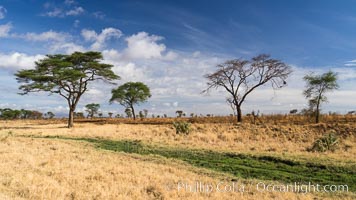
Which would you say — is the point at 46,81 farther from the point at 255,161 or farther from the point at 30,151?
the point at 255,161

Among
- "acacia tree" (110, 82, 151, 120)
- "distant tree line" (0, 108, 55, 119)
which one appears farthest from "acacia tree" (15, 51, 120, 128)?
"distant tree line" (0, 108, 55, 119)

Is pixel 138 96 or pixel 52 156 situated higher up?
pixel 138 96

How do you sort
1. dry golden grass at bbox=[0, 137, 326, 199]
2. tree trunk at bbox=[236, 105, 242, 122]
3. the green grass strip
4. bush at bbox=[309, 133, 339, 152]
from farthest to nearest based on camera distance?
tree trunk at bbox=[236, 105, 242, 122] < bush at bbox=[309, 133, 339, 152] < the green grass strip < dry golden grass at bbox=[0, 137, 326, 199]

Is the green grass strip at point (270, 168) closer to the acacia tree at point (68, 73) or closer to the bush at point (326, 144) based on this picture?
the bush at point (326, 144)

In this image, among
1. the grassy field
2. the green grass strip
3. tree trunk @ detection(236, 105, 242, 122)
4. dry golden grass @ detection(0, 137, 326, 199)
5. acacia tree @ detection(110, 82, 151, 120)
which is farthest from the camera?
acacia tree @ detection(110, 82, 151, 120)

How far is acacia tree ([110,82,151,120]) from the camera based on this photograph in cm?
6050

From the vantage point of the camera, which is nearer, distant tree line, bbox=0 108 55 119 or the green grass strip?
the green grass strip

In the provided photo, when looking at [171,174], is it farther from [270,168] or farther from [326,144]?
[326,144]

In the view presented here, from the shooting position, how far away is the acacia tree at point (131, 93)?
198 feet

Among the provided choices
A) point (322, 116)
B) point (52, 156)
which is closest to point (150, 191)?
point (52, 156)

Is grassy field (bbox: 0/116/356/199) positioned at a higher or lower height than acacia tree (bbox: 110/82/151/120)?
lower

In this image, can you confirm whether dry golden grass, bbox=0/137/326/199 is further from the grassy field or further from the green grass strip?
the green grass strip

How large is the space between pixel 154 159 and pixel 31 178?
609cm

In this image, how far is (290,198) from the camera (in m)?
8.36
